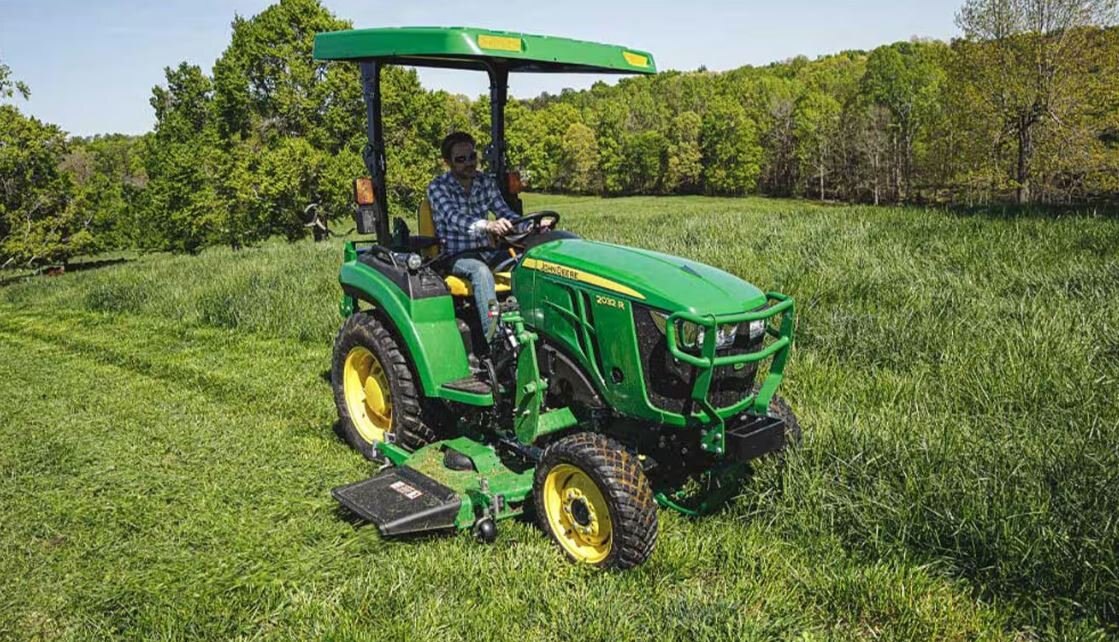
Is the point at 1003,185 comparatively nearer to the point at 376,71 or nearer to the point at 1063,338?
the point at 1063,338

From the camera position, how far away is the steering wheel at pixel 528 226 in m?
4.28

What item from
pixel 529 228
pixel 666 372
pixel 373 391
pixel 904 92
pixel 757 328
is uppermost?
pixel 904 92

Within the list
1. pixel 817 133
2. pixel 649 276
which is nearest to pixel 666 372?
pixel 649 276

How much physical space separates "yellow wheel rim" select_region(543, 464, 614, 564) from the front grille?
0.47 metres

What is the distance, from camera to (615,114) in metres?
66.7

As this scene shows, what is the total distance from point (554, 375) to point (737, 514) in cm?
107

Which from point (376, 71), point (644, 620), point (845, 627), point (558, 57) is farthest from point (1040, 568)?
point (376, 71)

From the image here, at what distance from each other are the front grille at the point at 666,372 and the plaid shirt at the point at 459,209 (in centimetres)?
135

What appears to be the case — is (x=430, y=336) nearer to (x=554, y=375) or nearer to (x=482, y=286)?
(x=482, y=286)

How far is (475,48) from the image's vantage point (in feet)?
11.9

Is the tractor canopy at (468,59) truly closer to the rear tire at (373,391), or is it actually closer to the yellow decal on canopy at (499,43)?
the yellow decal on canopy at (499,43)

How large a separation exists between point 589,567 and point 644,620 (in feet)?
1.49

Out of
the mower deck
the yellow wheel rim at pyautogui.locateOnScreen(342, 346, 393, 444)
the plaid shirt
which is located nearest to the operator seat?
the plaid shirt

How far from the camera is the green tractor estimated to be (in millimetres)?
3408
